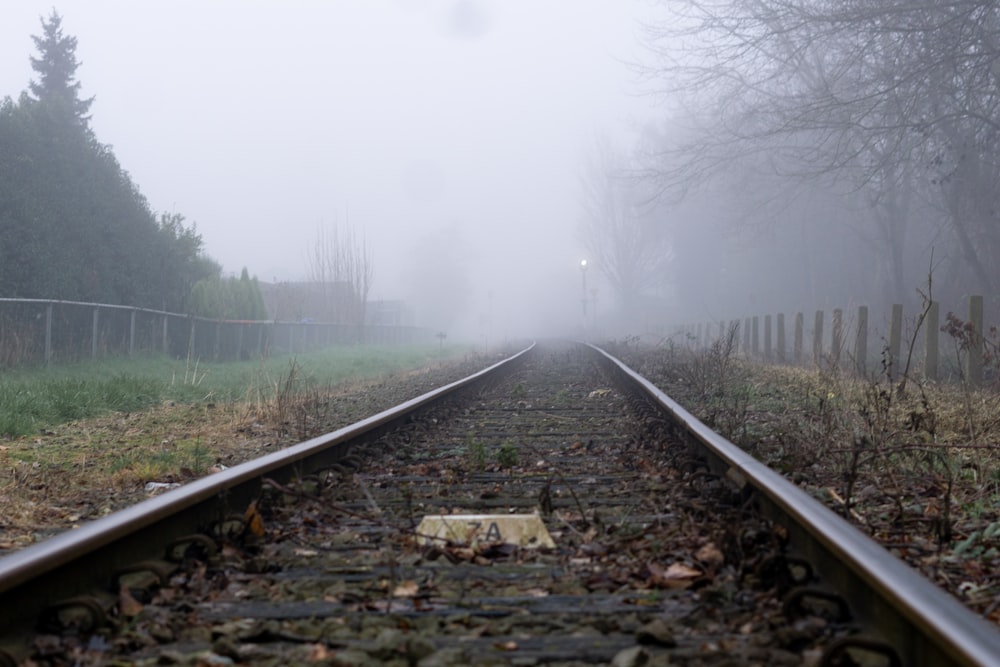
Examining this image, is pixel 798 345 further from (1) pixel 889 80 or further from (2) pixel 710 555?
(2) pixel 710 555

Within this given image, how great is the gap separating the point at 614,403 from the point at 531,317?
121 metres

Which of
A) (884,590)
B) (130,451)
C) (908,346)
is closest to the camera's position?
(884,590)

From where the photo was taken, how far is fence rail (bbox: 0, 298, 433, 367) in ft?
51.3

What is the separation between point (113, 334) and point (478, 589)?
56.4ft

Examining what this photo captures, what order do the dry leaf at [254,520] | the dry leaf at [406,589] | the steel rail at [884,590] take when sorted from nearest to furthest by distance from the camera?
the steel rail at [884,590], the dry leaf at [406,589], the dry leaf at [254,520]

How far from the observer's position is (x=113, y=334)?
60.5 ft

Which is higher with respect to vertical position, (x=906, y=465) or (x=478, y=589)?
(x=906, y=465)

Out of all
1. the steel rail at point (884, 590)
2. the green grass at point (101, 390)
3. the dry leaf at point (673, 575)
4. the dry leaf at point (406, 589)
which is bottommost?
the green grass at point (101, 390)

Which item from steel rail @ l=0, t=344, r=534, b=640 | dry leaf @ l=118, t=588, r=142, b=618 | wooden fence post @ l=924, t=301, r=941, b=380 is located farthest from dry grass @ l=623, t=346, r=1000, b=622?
steel rail @ l=0, t=344, r=534, b=640

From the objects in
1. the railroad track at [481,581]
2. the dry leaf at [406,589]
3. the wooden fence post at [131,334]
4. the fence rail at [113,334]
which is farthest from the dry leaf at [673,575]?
the wooden fence post at [131,334]

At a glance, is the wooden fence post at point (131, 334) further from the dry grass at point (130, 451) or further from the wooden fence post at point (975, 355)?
the wooden fence post at point (975, 355)

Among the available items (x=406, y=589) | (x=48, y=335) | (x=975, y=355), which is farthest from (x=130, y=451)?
(x=48, y=335)

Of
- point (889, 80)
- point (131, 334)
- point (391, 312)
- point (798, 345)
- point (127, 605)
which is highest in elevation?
point (889, 80)

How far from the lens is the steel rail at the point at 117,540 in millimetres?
2539
